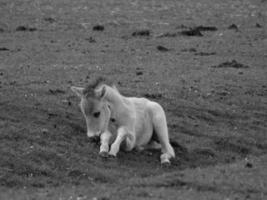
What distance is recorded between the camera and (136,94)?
20.1m

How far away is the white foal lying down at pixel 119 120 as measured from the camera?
1397cm

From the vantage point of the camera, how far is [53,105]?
679 inches

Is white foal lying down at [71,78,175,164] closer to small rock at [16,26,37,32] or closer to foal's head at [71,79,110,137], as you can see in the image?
foal's head at [71,79,110,137]

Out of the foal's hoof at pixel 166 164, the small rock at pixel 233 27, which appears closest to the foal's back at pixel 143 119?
the foal's hoof at pixel 166 164

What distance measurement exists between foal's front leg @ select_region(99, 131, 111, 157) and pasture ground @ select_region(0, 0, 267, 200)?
6.4 inches

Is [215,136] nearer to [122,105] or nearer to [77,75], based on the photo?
[122,105]

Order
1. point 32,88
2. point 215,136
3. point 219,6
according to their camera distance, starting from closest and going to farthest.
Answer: point 215,136 < point 32,88 < point 219,6

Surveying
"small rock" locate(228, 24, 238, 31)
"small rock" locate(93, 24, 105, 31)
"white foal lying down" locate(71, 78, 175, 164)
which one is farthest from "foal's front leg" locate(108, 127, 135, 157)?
"small rock" locate(228, 24, 238, 31)

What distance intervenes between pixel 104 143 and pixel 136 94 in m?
6.13

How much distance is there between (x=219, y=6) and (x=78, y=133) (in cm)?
3456

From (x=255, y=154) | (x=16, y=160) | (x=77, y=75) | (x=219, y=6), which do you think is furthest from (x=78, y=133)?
(x=219, y=6)

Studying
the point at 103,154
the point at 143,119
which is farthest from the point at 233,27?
the point at 103,154

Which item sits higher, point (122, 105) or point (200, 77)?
point (122, 105)

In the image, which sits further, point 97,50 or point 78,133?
point 97,50
